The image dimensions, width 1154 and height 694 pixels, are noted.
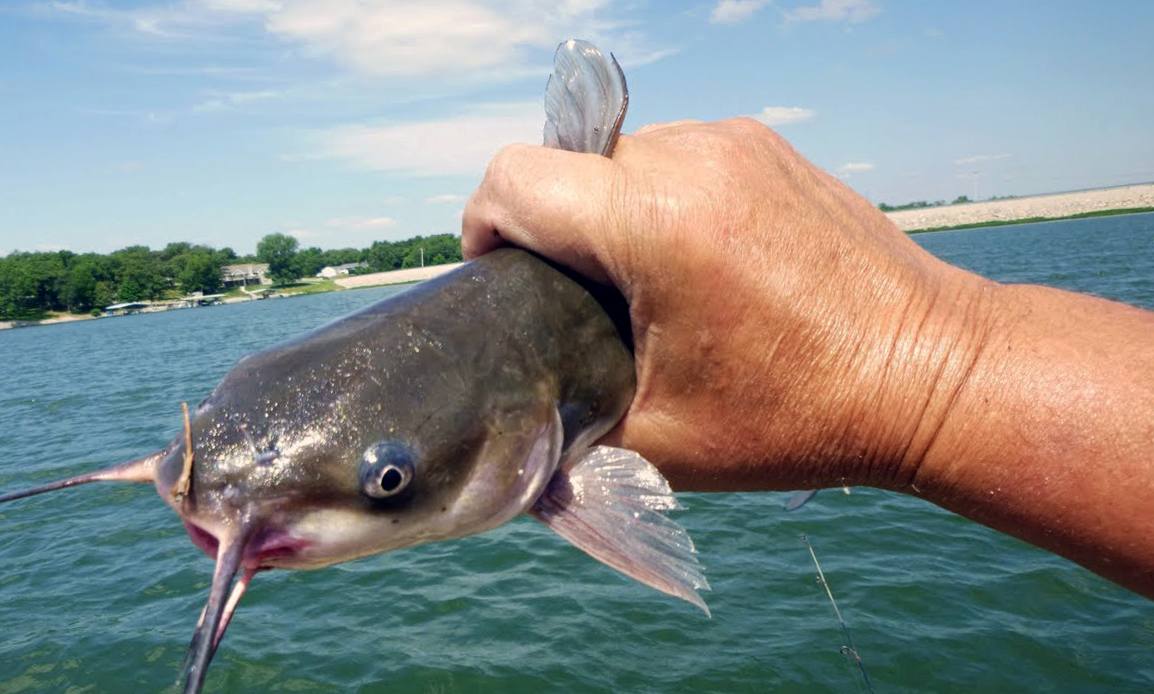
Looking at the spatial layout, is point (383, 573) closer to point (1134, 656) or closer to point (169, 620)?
point (169, 620)

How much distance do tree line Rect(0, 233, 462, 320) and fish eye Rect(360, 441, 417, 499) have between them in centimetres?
10342

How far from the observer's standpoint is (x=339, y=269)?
14238 centimetres

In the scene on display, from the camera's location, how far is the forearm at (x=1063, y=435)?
1.75m

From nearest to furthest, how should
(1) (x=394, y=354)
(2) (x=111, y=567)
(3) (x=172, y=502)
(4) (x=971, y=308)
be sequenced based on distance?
(3) (x=172, y=502) → (4) (x=971, y=308) → (1) (x=394, y=354) → (2) (x=111, y=567)

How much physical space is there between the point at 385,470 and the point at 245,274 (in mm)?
143680

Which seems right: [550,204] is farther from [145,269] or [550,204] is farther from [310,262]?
[310,262]

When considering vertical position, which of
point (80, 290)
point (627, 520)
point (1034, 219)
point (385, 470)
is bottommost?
point (627, 520)

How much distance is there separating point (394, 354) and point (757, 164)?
1.28 m

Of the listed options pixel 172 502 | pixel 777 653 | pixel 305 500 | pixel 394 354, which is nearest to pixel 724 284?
pixel 394 354

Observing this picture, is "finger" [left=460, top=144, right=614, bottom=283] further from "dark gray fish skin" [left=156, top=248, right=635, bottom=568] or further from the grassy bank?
the grassy bank

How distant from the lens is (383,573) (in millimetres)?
9531

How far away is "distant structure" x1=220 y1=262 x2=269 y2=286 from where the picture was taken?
127m

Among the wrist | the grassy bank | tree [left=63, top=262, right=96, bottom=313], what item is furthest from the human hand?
the grassy bank

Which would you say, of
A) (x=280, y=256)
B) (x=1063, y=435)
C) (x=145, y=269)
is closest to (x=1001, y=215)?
(x=280, y=256)
